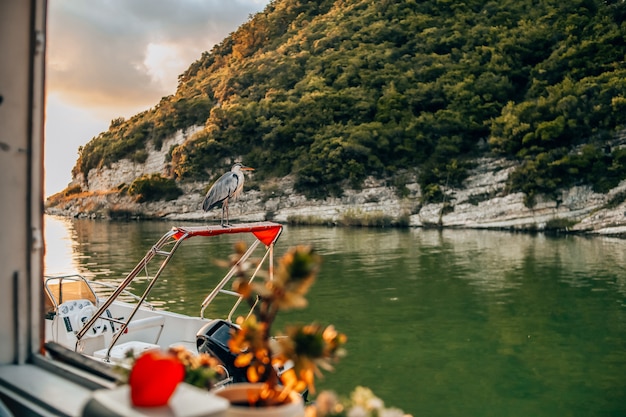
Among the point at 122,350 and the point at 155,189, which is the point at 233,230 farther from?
the point at 155,189

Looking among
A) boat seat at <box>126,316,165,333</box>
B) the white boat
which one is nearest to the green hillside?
the white boat

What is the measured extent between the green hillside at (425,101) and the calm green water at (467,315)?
38.4 feet

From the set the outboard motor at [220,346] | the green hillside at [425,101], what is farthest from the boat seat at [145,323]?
the green hillside at [425,101]

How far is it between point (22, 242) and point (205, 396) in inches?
59.9

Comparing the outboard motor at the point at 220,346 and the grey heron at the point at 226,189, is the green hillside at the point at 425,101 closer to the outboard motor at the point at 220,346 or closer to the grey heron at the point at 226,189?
the grey heron at the point at 226,189

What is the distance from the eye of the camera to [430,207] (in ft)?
132

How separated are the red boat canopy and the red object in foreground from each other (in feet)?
15.9

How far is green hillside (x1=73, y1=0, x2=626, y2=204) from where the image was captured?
37.2 m

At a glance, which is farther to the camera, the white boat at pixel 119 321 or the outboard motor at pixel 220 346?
the white boat at pixel 119 321

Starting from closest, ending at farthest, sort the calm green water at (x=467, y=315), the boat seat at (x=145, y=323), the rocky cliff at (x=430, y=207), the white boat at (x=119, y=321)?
the white boat at (x=119, y=321), the boat seat at (x=145, y=323), the calm green water at (x=467, y=315), the rocky cliff at (x=430, y=207)

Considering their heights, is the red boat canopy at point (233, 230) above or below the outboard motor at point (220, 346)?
above

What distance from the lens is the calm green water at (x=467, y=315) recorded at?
830 cm

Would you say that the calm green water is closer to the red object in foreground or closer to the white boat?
the white boat

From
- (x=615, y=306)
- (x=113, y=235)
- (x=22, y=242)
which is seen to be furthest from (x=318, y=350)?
(x=113, y=235)
